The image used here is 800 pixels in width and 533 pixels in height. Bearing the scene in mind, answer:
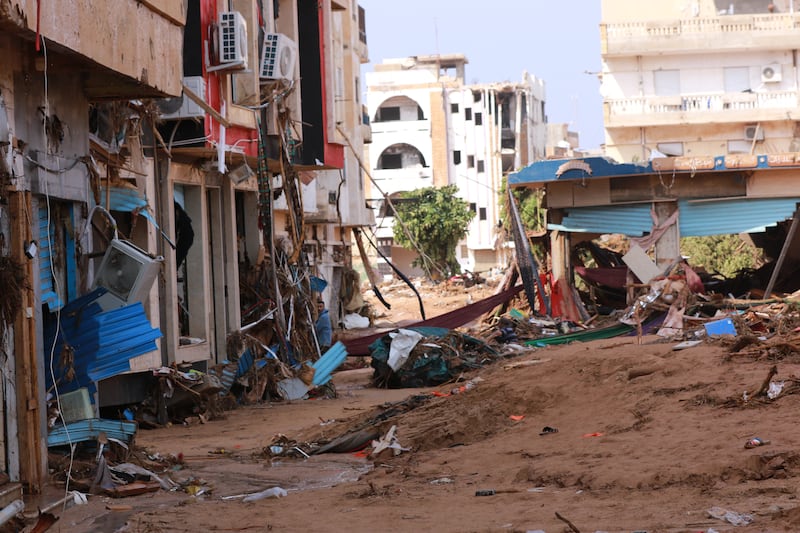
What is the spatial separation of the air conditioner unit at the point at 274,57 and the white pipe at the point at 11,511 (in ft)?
32.8

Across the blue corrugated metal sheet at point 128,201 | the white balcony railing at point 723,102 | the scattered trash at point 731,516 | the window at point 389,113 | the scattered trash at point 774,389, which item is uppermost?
the window at point 389,113

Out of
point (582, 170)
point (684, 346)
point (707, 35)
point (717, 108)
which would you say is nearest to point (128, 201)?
point (684, 346)

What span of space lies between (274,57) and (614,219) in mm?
8311

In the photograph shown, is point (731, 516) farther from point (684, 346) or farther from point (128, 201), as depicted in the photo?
point (128, 201)

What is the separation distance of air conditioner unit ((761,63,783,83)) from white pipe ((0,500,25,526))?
4226 cm

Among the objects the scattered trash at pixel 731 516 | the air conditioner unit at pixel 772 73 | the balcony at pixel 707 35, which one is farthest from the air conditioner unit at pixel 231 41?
the air conditioner unit at pixel 772 73

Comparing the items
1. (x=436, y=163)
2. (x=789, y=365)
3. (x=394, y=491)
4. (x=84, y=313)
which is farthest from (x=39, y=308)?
(x=436, y=163)

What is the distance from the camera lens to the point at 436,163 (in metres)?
64.4

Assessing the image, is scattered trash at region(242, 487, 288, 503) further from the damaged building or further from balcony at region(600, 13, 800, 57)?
balcony at region(600, 13, 800, 57)

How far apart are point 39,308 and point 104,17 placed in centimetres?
208

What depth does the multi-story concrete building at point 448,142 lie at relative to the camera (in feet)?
210

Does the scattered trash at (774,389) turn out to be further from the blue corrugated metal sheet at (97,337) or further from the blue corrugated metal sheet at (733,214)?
the blue corrugated metal sheet at (733,214)

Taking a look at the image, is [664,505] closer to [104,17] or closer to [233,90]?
[104,17]

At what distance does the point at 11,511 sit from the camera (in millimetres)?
6422
